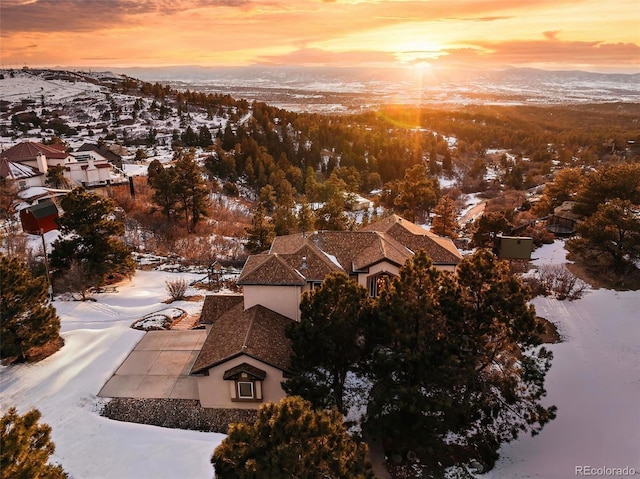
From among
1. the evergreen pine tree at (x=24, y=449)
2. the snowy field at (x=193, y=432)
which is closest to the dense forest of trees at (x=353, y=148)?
the snowy field at (x=193, y=432)

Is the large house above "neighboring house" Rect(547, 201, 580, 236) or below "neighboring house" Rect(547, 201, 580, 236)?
above

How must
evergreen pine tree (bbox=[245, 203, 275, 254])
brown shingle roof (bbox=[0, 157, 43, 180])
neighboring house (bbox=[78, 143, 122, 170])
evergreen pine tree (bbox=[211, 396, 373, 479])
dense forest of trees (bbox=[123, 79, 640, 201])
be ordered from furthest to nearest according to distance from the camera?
dense forest of trees (bbox=[123, 79, 640, 201]), neighboring house (bbox=[78, 143, 122, 170]), brown shingle roof (bbox=[0, 157, 43, 180]), evergreen pine tree (bbox=[245, 203, 275, 254]), evergreen pine tree (bbox=[211, 396, 373, 479])

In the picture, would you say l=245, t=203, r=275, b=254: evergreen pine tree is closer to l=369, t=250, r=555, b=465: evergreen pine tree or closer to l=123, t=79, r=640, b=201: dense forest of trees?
l=369, t=250, r=555, b=465: evergreen pine tree

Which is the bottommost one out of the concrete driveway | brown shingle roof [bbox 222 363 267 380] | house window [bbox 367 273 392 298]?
the concrete driveway

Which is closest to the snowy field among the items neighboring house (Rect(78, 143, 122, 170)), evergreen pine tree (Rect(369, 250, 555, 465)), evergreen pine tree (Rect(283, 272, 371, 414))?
evergreen pine tree (Rect(369, 250, 555, 465))

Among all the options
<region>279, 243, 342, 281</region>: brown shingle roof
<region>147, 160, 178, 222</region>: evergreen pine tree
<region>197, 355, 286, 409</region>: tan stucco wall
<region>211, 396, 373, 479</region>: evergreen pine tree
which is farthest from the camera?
<region>147, 160, 178, 222</region>: evergreen pine tree

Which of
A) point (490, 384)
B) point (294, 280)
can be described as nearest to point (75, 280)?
point (294, 280)

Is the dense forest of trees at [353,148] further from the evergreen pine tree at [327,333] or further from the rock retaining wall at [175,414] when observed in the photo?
the evergreen pine tree at [327,333]

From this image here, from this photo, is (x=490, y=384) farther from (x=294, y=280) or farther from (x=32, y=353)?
(x=32, y=353)
